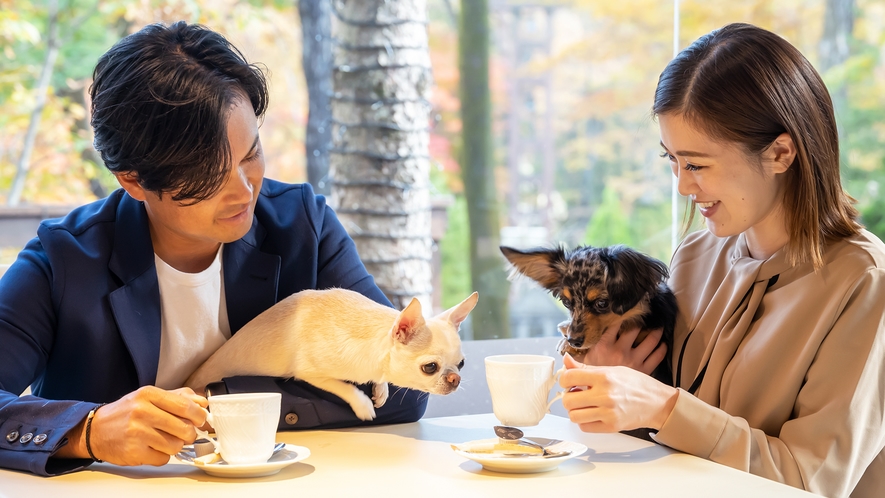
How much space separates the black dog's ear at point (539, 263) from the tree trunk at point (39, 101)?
11.9 feet

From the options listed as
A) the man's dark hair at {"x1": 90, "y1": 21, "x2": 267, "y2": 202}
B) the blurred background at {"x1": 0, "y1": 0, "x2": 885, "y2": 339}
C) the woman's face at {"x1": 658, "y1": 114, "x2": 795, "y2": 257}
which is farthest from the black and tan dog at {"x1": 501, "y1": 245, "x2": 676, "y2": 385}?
the blurred background at {"x1": 0, "y1": 0, "x2": 885, "y2": 339}

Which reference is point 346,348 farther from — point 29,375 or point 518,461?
point 29,375

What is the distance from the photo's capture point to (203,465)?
1.40 meters

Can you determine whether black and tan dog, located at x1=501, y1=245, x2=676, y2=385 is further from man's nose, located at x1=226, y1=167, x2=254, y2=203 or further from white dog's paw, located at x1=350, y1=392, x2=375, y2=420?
man's nose, located at x1=226, y1=167, x2=254, y2=203

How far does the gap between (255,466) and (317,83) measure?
3.51 meters

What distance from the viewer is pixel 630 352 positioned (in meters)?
2.13

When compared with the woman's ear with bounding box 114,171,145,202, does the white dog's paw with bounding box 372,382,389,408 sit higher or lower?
lower

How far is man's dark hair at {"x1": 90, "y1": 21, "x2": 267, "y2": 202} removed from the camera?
1704 mm

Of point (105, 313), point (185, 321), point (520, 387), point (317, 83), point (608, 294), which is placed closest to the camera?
point (520, 387)

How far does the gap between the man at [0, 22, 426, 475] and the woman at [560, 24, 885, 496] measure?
0.69 m

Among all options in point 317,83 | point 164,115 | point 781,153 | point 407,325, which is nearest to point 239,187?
point 164,115

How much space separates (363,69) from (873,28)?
486 cm

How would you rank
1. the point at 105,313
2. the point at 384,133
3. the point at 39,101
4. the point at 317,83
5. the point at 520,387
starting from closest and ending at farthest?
the point at 520,387 < the point at 105,313 < the point at 384,133 < the point at 317,83 < the point at 39,101

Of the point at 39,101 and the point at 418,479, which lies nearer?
the point at 418,479
